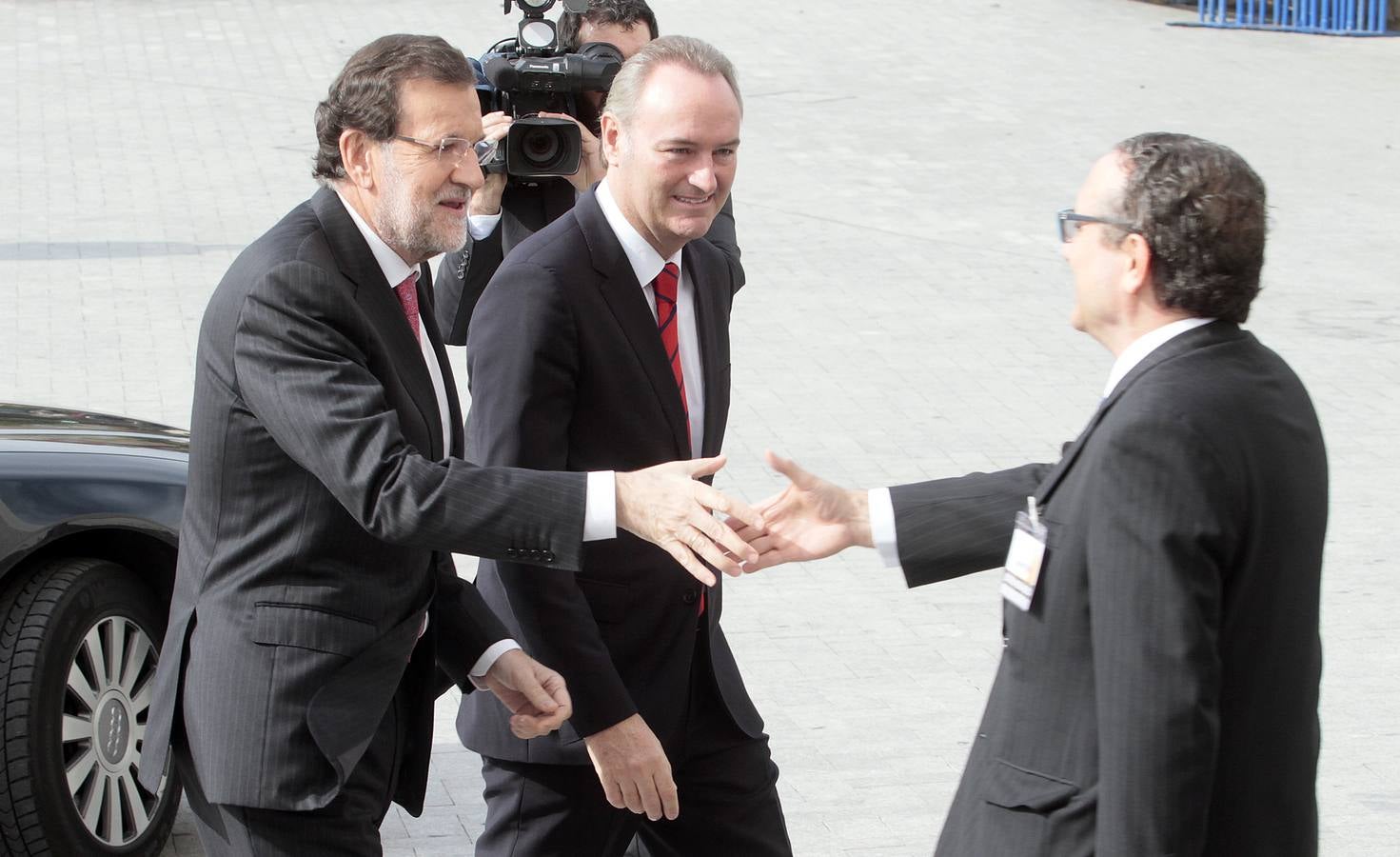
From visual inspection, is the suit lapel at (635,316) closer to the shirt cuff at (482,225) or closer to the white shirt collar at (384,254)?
the white shirt collar at (384,254)

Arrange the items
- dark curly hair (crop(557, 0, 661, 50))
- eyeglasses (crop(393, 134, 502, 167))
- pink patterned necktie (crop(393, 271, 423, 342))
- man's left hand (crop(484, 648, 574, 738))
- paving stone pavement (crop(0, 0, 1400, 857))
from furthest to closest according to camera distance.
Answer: paving stone pavement (crop(0, 0, 1400, 857))
dark curly hair (crop(557, 0, 661, 50))
man's left hand (crop(484, 648, 574, 738))
pink patterned necktie (crop(393, 271, 423, 342))
eyeglasses (crop(393, 134, 502, 167))

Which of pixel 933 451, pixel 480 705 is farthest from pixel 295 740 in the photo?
pixel 933 451

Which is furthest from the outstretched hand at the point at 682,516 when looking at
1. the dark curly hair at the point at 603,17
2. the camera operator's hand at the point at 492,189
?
the dark curly hair at the point at 603,17

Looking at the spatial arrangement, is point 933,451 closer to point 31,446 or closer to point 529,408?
point 31,446

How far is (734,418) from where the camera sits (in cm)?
964

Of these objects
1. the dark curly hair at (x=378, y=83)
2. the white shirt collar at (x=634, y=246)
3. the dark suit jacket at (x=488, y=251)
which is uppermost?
the dark curly hair at (x=378, y=83)

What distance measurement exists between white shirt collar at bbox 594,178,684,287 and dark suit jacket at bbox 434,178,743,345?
4.08 feet

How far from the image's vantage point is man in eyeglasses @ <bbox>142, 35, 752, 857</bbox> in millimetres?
3121

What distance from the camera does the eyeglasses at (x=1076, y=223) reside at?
286cm

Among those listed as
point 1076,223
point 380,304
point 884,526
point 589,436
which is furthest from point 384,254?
point 1076,223

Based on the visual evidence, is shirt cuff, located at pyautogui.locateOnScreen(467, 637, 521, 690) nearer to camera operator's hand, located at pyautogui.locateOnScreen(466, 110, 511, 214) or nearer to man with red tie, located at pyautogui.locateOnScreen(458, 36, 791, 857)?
man with red tie, located at pyautogui.locateOnScreen(458, 36, 791, 857)

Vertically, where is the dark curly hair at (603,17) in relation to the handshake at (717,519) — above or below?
above

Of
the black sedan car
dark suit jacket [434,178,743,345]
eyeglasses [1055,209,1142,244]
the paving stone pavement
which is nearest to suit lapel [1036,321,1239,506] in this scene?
eyeglasses [1055,209,1142,244]

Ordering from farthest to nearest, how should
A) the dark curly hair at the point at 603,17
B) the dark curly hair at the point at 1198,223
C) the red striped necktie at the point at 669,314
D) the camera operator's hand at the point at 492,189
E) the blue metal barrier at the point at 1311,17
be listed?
1. the blue metal barrier at the point at 1311,17
2. the dark curly hair at the point at 603,17
3. the camera operator's hand at the point at 492,189
4. the red striped necktie at the point at 669,314
5. the dark curly hair at the point at 1198,223
